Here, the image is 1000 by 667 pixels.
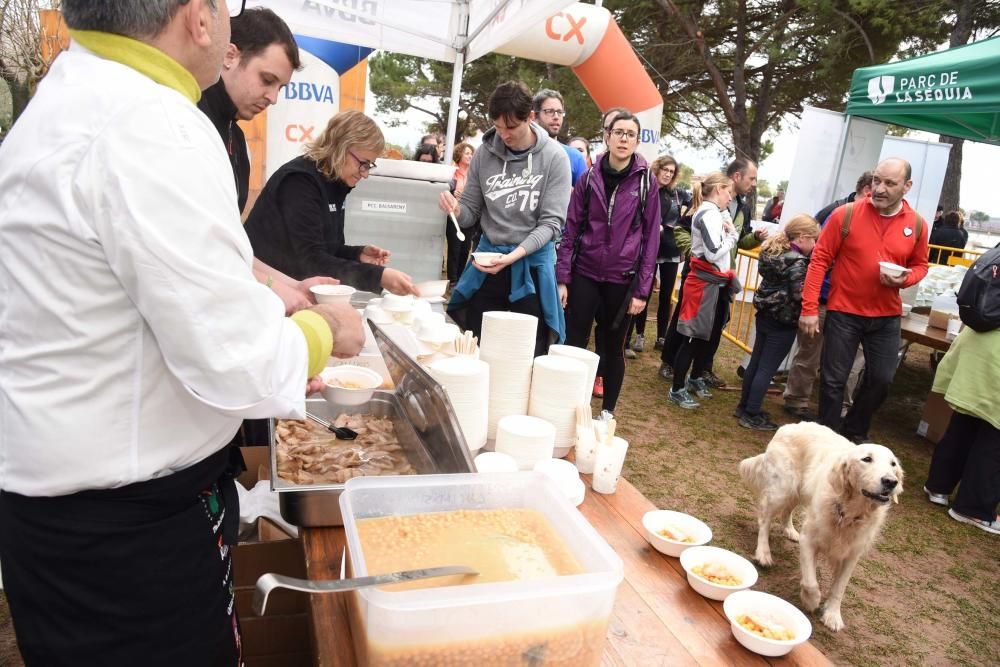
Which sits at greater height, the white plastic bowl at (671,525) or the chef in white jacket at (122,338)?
the chef in white jacket at (122,338)

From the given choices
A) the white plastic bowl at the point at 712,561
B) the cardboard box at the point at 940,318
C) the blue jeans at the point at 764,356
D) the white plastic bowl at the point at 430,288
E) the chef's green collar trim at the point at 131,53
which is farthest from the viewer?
the cardboard box at the point at 940,318

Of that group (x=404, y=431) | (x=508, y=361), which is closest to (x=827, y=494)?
(x=508, y=361)

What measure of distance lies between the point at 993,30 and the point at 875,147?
24.6ft

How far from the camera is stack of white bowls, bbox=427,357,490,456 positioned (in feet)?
5.39

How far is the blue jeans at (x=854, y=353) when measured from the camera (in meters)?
4.32

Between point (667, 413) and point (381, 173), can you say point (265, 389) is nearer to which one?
point (381, 173)

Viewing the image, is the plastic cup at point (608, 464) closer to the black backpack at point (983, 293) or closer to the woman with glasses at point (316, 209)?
the woman with glasses at point (316, 209)

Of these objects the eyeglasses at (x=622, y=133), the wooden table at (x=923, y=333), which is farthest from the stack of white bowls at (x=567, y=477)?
the wooden table at (x=923, y=333)

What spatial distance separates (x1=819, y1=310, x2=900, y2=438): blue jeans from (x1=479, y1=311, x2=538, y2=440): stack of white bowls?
3383mm

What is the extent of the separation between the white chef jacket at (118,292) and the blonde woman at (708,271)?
4.43 meters

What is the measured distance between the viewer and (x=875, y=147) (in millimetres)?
5941

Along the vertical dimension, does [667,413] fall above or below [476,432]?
below

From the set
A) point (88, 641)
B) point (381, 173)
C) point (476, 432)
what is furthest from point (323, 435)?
point (381, 173)

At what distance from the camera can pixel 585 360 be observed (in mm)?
1959
